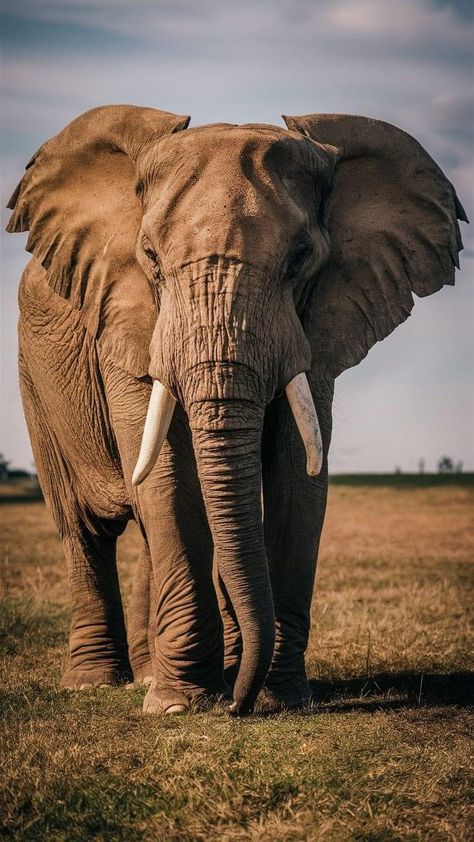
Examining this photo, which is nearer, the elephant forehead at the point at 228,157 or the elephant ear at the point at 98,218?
the elephant forehead at the point at 228,157

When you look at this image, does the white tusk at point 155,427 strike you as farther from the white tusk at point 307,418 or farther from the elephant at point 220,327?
the white tusk at point 307,418

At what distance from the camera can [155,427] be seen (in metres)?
8.14

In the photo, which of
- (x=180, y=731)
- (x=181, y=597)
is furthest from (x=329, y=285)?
(x=180, y=731)

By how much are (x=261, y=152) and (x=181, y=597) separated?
279 cm

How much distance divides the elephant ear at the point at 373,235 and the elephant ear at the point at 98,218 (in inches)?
42.8

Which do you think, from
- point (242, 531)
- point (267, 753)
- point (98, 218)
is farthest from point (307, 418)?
point (98, 218)

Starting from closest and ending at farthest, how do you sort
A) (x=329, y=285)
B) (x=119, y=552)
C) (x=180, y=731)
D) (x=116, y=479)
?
(x=180, y=731) → (x=329, y=285) → (x=116, y=479) → (x=119, y=552)

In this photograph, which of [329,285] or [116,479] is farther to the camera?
[116,479]

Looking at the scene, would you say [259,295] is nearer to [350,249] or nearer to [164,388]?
[164,388]

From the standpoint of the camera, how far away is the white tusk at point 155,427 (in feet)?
26.7

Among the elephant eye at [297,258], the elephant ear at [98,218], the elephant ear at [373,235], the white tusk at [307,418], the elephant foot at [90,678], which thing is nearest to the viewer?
the white tusk at [307,418]

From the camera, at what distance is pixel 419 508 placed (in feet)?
101

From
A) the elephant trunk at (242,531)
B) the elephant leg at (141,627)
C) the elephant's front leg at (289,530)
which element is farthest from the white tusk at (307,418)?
the elephant leg at (141,627)

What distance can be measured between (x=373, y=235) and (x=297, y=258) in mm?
1290
